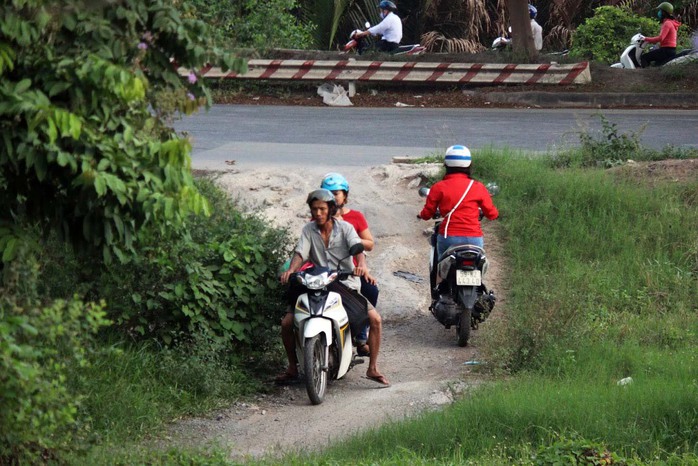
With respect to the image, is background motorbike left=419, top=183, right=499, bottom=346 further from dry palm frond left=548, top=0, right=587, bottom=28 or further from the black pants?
dry palm frond left=548, top=0, right=587, bottom=28

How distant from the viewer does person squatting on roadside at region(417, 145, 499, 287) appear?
29.7ft

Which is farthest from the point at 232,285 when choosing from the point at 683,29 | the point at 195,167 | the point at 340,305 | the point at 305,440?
the point at 683,29

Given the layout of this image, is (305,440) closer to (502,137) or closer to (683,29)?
(502,137)

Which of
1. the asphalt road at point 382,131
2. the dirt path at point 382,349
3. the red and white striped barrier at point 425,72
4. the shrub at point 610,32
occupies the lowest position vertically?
the dirt path at point 382,349

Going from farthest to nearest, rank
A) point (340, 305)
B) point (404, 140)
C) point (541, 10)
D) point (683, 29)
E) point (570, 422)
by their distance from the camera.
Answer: point (541, 10), point (683, 29), point (404, 140), point (340, 305), point (570, 422)

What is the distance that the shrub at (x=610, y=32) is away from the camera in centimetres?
2475

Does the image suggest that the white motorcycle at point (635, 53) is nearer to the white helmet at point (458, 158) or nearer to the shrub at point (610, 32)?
the shrub at point (610, 32)

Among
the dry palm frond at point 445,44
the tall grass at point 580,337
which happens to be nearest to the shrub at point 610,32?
the dry palm frond at point 445,44

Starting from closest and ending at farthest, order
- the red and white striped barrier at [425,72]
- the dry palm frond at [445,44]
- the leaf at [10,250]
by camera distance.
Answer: the leaf at [10,250]
the red and white striped barrier at [425,72]
the dry palm frond at [445,44]

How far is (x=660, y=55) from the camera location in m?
22.3

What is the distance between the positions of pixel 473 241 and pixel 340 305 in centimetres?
161

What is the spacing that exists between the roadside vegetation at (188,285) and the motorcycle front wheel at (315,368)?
2.14 feet

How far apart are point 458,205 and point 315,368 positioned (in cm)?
215

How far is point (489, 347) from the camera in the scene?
830 cm
